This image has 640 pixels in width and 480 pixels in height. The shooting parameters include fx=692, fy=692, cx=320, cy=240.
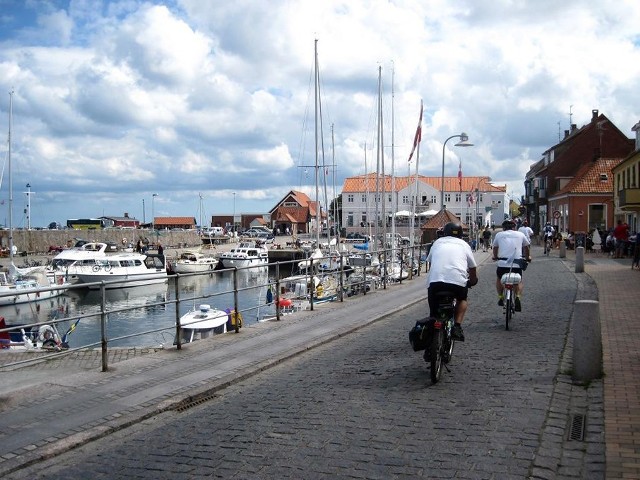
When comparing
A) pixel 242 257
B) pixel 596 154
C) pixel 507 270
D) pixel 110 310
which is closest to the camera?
pixel 110 310

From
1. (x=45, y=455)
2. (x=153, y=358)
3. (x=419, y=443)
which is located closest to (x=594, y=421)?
(x=419, y=443)

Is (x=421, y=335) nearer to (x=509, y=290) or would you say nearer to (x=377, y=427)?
(x=377, y=427)

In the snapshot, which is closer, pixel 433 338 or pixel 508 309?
pixel 433 338

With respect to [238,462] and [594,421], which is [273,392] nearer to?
[238,462]

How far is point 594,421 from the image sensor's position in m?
6.47

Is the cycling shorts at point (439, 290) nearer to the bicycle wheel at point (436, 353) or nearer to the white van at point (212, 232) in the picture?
the bicycle wheel at point (436, 353)

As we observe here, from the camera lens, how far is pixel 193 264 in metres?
66.9

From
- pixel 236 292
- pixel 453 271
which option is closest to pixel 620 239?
pixel 236 292

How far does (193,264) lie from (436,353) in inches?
2388

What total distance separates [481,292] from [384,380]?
36.2ft

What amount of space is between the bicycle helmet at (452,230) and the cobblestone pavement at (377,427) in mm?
1683

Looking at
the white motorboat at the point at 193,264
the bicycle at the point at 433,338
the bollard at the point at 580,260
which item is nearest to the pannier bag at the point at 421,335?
the bicycle at the point at 433,338

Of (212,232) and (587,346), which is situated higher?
(212,232)

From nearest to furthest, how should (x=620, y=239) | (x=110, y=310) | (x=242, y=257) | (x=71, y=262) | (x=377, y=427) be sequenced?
(x=377, y=427), (x=110, y=310), (x=620, y=239), (x=71, y=262), (x=242, y=257)
